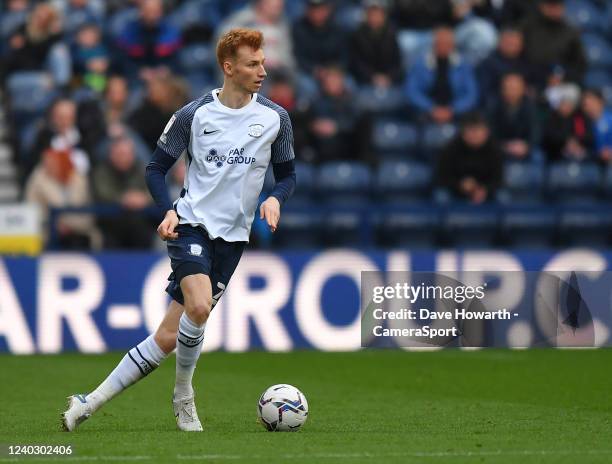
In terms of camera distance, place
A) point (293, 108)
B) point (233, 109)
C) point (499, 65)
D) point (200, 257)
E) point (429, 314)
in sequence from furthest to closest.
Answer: point (499, 65)
point (293, 108)
point (429, 314)
point (233, 109)
point (200, 257)

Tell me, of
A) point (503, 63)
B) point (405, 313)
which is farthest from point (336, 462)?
point (503, 63)

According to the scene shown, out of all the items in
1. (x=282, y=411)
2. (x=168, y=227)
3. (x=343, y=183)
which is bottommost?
(x=282, y=411)

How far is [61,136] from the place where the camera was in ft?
51.5

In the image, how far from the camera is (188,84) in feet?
56.7

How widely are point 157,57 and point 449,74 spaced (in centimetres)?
357

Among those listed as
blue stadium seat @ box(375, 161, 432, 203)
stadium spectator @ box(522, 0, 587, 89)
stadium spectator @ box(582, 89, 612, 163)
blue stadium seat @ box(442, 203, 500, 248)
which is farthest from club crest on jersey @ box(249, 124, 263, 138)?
stadium spectator @ box(522, 0, 587, 89)

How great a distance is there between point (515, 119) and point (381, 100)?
1633 millimetres

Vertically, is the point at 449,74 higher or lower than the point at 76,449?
higher

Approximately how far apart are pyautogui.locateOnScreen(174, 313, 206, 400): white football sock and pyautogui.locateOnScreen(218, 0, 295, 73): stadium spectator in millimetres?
9822

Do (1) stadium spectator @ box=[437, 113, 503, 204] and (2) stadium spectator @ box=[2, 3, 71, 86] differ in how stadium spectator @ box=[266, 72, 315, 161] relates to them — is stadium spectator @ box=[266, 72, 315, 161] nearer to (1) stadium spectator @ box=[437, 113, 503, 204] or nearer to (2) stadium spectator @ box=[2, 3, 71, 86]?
(1) stadium spectator @ box=[437, 113, 503, 204]

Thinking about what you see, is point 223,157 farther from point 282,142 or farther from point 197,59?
point 197,59

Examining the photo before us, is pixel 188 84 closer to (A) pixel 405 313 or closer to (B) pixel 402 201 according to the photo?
(B) pixel 402 201

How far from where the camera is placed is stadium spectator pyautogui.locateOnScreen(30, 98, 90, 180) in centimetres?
1562

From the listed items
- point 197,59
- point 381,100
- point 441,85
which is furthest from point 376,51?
point 197,59
